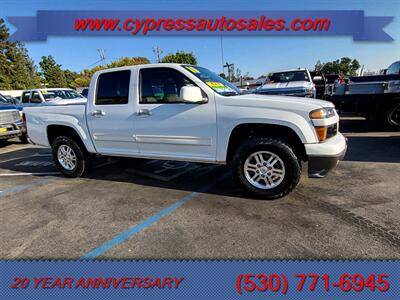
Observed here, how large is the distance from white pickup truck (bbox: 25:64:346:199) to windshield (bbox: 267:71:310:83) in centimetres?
816

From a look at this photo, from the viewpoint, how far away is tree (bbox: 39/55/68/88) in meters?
65.9

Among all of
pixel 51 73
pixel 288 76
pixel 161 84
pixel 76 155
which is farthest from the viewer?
pixel 51 73

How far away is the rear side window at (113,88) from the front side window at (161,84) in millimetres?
310

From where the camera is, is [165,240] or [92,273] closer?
[92,273]

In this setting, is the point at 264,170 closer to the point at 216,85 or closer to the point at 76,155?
the point at 216,85

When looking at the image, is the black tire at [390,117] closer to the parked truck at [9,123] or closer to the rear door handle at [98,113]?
the rear door handle at [98,113]

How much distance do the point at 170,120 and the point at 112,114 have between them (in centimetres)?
111

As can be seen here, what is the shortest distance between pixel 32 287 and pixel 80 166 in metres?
3.05

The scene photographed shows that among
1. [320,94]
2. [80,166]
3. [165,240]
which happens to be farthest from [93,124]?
[320,94]

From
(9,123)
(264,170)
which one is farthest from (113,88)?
(9,123)

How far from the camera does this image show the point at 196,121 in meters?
3.88

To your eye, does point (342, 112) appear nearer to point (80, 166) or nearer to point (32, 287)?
point (80, 166)

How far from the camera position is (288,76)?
11.7 meters

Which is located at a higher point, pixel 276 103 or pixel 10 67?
pixel 10 67
